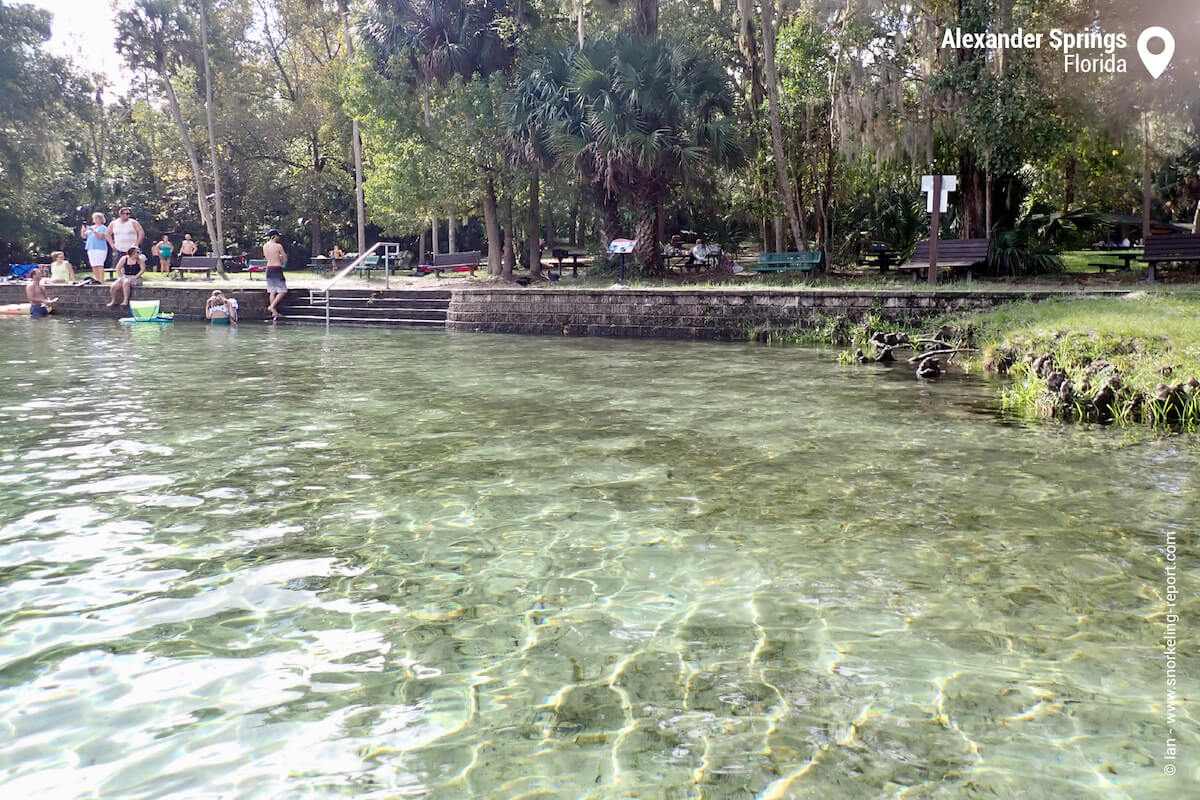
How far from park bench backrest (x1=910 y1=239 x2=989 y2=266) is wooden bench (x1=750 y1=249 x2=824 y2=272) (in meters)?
2.02

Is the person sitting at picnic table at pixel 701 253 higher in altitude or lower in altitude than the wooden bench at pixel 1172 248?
higher

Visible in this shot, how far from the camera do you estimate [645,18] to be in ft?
76.6

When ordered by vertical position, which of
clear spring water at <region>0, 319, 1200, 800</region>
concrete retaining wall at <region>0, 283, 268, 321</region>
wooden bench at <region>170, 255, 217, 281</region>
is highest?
wooden bench at <region>170, 255, 217, 281</region>

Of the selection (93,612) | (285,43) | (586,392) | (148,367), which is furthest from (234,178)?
(93,612)

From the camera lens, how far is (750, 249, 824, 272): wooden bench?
2034cm

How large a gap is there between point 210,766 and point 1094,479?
5.88 meters

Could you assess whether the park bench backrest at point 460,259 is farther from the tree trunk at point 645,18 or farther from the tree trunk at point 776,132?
the tree trunk at point 776,132

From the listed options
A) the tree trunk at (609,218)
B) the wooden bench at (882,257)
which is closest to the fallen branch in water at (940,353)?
the wooden bench at (882,257)

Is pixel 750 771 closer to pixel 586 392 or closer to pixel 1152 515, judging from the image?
pixel 1152 515

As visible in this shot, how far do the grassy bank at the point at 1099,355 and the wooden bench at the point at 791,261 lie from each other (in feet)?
19.6

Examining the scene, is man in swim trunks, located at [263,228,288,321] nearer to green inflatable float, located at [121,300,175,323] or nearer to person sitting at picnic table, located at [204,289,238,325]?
person sitting at picnic table, located at [204,289,238,325]

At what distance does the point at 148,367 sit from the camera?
43.8 feet

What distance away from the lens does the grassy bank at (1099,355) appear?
28.7 feet

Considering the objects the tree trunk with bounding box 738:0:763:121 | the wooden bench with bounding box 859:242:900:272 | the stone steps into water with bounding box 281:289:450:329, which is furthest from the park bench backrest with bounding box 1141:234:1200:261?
the stone steps into water with bounding box 281:289:450:329
